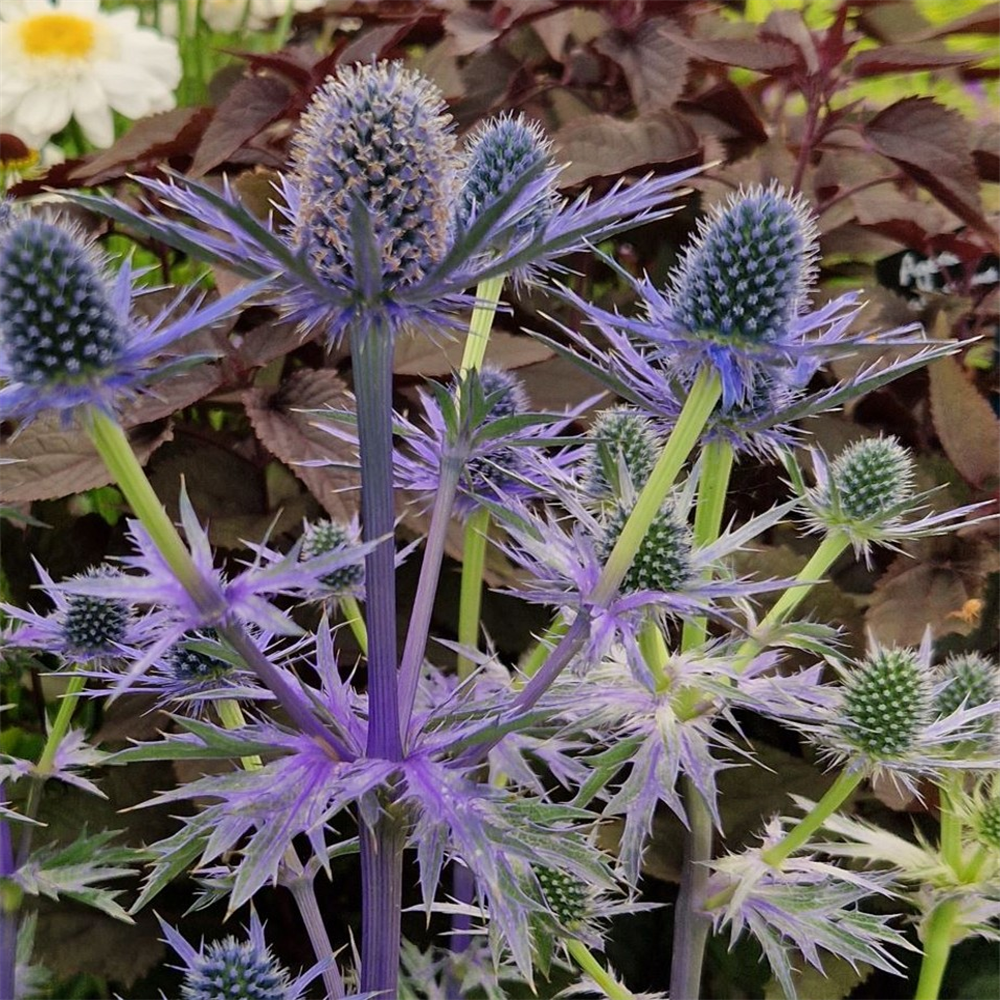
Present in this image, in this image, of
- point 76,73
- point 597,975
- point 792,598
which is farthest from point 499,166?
point 76,73

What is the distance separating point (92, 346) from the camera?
47 cm

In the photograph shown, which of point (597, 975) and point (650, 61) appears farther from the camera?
point (650, 61)

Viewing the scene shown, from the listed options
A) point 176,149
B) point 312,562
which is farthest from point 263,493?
point 312,562

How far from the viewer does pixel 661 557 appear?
65cm

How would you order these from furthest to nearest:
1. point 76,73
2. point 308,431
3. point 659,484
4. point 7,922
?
point 76,73
point 308,431
point 7,922
point 659,484

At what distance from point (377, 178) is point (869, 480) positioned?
0.46m

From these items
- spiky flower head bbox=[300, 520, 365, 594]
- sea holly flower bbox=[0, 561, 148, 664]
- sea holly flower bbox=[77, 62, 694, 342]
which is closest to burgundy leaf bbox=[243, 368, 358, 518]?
spiky flower head bbox=[300, 520, 365, 594]

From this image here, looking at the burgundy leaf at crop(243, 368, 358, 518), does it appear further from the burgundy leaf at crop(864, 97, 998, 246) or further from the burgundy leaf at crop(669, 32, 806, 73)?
the burgundy leaf at crop(864, 97, 998, 246)

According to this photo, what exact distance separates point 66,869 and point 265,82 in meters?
0.91

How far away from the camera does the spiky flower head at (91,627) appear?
75 centimetres

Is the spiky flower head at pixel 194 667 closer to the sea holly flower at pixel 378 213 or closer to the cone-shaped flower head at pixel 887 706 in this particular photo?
the sea holly flower at pixel 378 213

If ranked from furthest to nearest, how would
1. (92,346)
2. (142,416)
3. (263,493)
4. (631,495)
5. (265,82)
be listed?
1. (265,82)
2. (263,493)
3. (142,416)
4. (631,495)
5. (92,346)

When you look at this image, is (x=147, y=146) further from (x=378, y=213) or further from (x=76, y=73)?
(x=378, y=213)

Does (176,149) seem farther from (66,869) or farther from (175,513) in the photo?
(66,869)
